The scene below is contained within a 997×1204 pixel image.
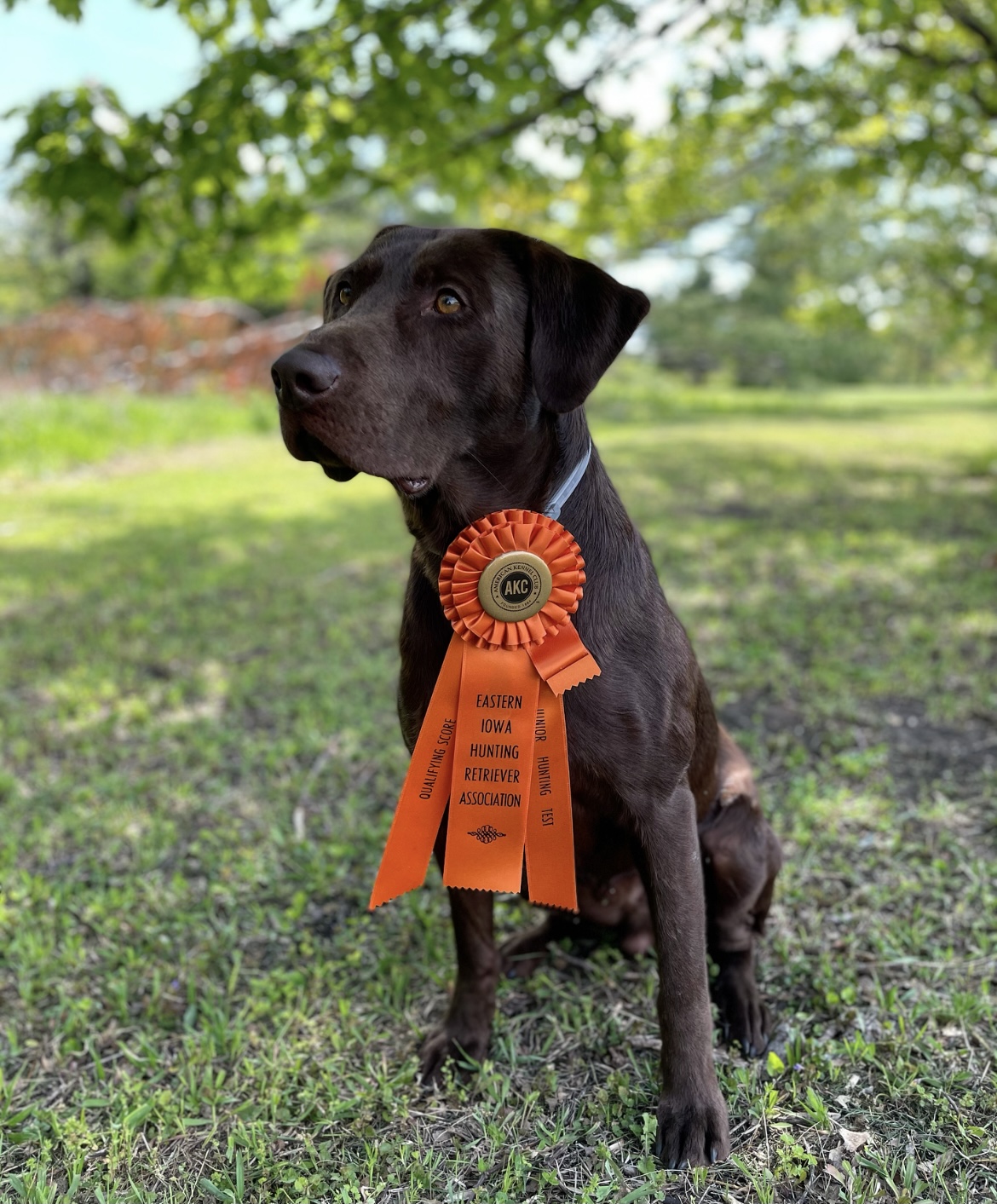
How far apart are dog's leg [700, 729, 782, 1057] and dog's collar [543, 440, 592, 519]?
861 millimetres

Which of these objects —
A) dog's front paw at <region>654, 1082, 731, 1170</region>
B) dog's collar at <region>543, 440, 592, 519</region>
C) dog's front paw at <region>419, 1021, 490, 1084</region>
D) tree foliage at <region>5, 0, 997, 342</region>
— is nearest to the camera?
dog's front paw at <region>654, 1082, 731, 1170</region>

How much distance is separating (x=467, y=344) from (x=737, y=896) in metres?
1.41

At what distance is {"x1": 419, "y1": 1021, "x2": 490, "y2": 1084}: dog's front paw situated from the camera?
82.1 inches

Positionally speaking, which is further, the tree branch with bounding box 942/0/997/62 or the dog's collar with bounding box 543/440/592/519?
the tree branch with bounding box 942/0/997/62

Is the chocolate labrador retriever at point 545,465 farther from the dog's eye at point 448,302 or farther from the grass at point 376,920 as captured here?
the grass at point 376,920

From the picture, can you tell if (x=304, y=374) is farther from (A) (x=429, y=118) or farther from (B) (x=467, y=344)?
(A) (x=429, y=118)

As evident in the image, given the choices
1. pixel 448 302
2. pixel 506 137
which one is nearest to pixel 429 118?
pixel 506 137

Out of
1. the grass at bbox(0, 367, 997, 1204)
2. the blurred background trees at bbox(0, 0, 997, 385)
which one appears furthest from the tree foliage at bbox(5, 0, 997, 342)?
the grass at bbox(0, 367, 997, 1204)

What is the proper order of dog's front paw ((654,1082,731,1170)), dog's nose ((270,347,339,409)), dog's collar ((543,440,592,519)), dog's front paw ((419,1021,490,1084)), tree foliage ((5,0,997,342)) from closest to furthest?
dog's nose ((270,347,339,409)) → dog's front paw ((654,1082,731,1170)) → dog's collar ((543,440,592,519)) → dog's front paw ((419,1021,490,1084)) → tree foliage ((5,0,997,342))

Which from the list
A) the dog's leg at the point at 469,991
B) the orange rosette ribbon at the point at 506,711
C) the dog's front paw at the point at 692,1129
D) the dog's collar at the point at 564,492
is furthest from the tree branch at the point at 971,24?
the dog's front paw at the point at 692,1129

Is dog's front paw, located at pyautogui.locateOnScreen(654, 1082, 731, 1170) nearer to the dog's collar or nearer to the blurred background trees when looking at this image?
the dog's collar

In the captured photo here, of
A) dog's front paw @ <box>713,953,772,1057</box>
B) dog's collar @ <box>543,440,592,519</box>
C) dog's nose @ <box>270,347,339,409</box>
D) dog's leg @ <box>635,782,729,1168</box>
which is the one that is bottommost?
dog's front paw @ <box>713,953,772,1057</box>

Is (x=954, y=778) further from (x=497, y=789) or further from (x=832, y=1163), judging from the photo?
(x=497, y=789)

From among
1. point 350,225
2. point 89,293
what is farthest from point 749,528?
point 89,293
